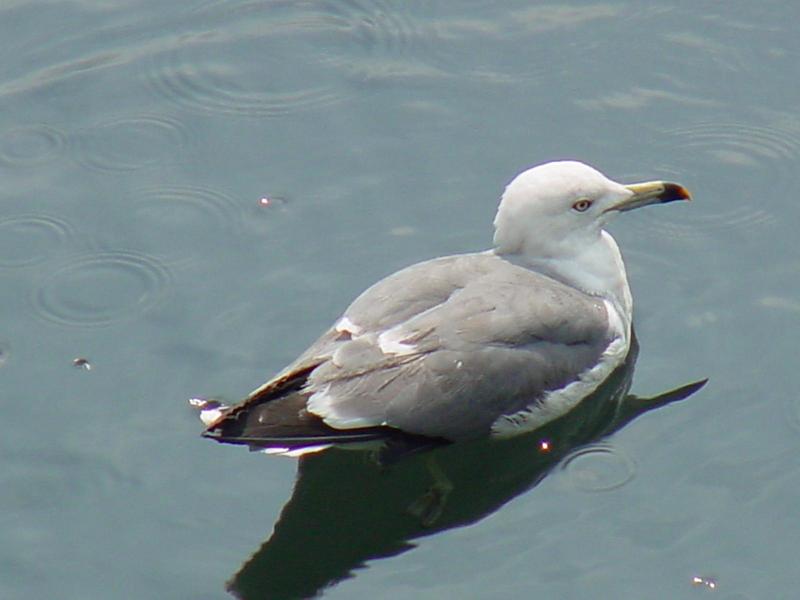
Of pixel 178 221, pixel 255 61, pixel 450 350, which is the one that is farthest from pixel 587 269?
pixel 255 61

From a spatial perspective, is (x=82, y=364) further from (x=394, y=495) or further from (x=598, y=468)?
(x=598, y=468)

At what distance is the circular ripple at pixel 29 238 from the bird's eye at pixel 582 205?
2667 millimetres

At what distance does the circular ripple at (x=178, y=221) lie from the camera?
936cm

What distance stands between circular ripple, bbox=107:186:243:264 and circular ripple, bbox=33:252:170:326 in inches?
5.2

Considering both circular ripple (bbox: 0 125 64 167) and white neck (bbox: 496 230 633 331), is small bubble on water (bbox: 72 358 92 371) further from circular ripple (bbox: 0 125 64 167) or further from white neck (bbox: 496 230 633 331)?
white neck (bbox: 496 230 633 331)

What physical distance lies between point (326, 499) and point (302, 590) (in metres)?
0.59

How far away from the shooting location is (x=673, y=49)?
1042 cm

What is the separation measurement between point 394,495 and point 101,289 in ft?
6.53

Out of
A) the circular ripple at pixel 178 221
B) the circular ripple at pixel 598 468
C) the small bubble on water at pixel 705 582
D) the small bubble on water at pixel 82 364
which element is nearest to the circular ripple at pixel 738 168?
the circular ripple at pixel 598 468

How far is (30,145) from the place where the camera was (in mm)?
10055

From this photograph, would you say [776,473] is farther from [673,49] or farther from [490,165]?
[673,49]

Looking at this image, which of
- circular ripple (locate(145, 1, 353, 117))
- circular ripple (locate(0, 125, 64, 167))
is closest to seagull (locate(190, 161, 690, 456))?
circular ripple (locate(145, 1, 353, 117))

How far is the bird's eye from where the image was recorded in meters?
8.62

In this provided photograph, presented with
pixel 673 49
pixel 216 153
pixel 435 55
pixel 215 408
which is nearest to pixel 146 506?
pixel 215 408
